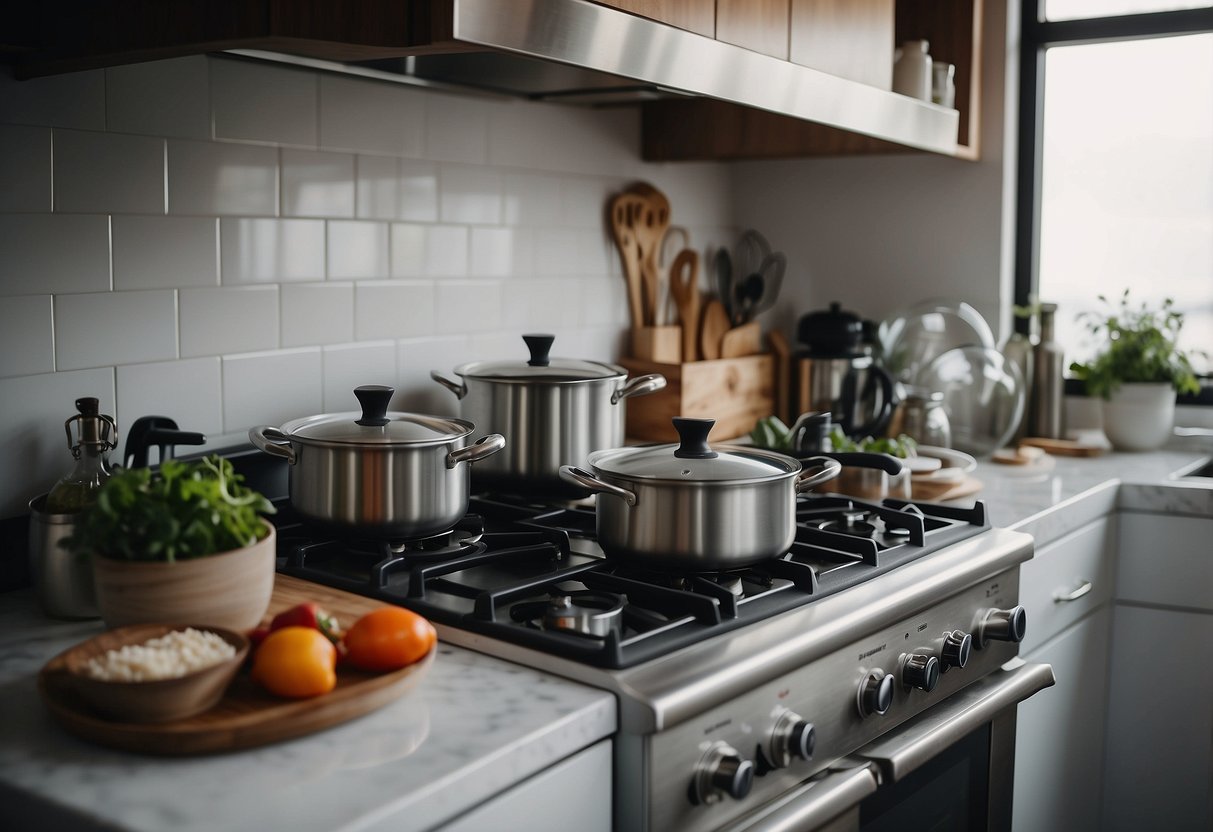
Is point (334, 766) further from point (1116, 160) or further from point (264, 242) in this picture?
point (1116, 160)

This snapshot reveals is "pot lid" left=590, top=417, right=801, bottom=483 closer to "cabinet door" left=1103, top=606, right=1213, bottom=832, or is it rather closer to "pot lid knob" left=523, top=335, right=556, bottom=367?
"pot lid knob" left=523, top=335, right=556, bottom=367

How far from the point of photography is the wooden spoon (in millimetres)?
2490

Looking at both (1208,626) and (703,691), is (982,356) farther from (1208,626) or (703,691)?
(703,691)

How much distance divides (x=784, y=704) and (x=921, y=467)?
2.93 feet

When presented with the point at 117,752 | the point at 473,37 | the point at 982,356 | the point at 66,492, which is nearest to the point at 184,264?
the point at 66,492

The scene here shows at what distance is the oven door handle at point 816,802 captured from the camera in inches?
45.4

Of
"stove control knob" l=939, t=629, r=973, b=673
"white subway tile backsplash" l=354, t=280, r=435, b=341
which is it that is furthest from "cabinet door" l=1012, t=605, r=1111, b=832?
"white subway tile backsplash" l=354, t=280, r=435, b=341

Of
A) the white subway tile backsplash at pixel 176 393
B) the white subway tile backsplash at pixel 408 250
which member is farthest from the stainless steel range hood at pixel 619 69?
the white subway tile backsplash at pixel 176 393

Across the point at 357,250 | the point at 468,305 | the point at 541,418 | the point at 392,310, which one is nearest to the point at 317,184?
the point at 357,250

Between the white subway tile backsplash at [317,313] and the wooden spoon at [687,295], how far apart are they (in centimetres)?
86

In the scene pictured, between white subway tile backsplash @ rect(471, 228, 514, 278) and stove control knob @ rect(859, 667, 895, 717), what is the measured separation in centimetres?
106

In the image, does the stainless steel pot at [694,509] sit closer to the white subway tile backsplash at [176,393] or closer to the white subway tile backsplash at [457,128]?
the white subway tile backsplash at [176,393]

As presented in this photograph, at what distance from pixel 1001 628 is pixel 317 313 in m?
1.09

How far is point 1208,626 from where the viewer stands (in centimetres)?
208
